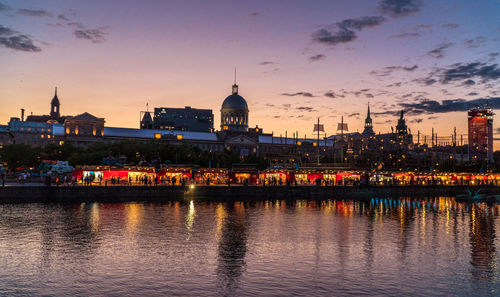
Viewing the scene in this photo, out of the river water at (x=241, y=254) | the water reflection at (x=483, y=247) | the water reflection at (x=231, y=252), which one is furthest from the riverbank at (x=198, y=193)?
the water reflection at (x=483, y=247)

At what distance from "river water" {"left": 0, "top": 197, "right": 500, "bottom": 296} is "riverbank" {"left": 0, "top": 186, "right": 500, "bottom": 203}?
12477mm

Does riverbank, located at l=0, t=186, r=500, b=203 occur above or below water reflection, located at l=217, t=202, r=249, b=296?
above

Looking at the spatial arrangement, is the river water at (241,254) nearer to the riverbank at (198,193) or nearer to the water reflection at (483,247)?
the water reflection at (483,247)

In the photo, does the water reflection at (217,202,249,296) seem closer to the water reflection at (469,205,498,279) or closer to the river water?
the river water

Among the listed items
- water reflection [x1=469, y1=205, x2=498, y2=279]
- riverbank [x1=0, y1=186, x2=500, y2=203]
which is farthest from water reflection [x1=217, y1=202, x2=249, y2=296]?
riverbank [x1=0, y1=186, x2=500, y2=203]

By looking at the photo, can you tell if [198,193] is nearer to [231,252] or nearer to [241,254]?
[231,252]

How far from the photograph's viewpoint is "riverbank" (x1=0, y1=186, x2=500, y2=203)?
73375 millimetres

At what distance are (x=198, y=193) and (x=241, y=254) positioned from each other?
1962 inches

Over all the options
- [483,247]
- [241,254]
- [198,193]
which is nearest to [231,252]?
[241,254]

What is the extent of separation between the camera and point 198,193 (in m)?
84.3

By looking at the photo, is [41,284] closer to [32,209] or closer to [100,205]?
[32,209]

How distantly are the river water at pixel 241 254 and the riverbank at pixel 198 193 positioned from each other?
40.9 feet

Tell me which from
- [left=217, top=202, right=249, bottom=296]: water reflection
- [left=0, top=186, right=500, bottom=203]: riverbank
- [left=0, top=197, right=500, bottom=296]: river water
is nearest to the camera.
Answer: [left=0, top=197, right=500, bottom=296]: river water

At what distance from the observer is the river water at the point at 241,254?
2698 centimetres
